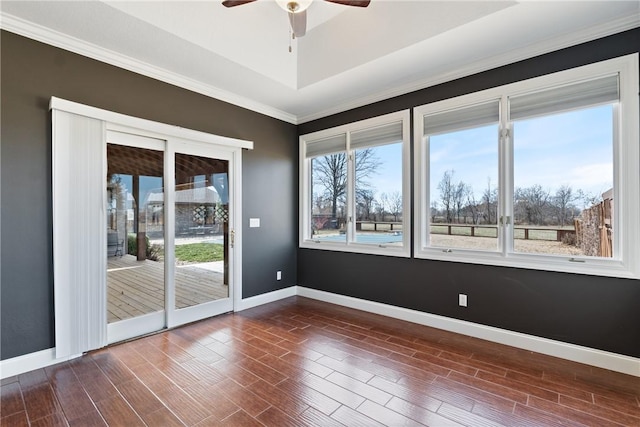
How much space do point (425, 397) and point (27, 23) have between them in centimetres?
430

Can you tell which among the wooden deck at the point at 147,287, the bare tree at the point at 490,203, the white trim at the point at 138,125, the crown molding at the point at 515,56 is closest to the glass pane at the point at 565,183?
the bare tree at the point at 490,203

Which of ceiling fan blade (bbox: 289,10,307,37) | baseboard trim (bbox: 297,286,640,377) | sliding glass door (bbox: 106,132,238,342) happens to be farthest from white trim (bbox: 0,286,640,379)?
ceiling fan blade (bbox: 289,10,307,37)

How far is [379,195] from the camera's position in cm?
406

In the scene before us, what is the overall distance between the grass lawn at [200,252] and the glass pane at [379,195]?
194 cm

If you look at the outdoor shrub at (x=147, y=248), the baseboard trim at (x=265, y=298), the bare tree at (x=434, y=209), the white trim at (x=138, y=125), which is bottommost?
the baseboard trim at (x=265, y=298)

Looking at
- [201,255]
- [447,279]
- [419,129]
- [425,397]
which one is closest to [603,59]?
[419,129]

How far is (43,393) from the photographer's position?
2166 millimetres

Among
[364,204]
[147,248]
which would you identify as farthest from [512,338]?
[147,248]

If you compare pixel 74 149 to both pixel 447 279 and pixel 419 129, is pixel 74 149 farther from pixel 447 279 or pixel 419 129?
pixel 447 279

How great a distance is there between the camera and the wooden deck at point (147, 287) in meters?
2.99

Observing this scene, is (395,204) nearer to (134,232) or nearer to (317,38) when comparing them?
(317,38)

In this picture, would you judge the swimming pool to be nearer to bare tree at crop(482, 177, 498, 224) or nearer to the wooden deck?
bare tree at crop(482, 177, 498, 224)

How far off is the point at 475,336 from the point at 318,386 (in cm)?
188

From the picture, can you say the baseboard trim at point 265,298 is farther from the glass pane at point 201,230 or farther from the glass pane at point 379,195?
the glass pane at point 379,195
